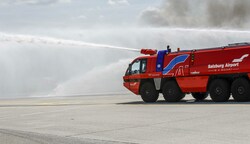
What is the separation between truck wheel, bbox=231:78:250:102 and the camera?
18.7 m

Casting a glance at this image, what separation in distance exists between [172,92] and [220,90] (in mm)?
2525

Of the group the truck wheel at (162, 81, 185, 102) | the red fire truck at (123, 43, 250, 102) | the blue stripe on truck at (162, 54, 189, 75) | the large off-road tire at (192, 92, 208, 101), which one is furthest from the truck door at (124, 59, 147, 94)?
the large off-road tire at (192, 92, 208, 101)

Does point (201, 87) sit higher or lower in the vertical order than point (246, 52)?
lower

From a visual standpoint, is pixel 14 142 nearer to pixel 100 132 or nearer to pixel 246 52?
pixel 100 132

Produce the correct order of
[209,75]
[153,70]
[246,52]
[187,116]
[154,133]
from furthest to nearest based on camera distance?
[153,70], [209,75], [246,52], [187,116], [154,133]

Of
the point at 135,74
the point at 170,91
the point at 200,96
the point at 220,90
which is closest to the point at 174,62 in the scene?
the point at 170,91

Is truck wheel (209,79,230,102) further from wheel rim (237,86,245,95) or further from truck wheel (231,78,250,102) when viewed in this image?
wheel rim (237,86,245,95)

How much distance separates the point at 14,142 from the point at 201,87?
1162 cm

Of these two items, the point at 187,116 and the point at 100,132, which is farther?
the point at 187,116

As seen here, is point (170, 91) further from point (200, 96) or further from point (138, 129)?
point (138, 129)

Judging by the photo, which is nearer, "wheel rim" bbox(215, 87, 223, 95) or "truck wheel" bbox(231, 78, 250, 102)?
"truck wheel" bbox(231, 78, 250, 102)

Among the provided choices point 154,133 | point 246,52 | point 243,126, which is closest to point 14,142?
point 154,133

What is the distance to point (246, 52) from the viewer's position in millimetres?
18797

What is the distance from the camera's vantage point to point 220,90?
19.5 meters
